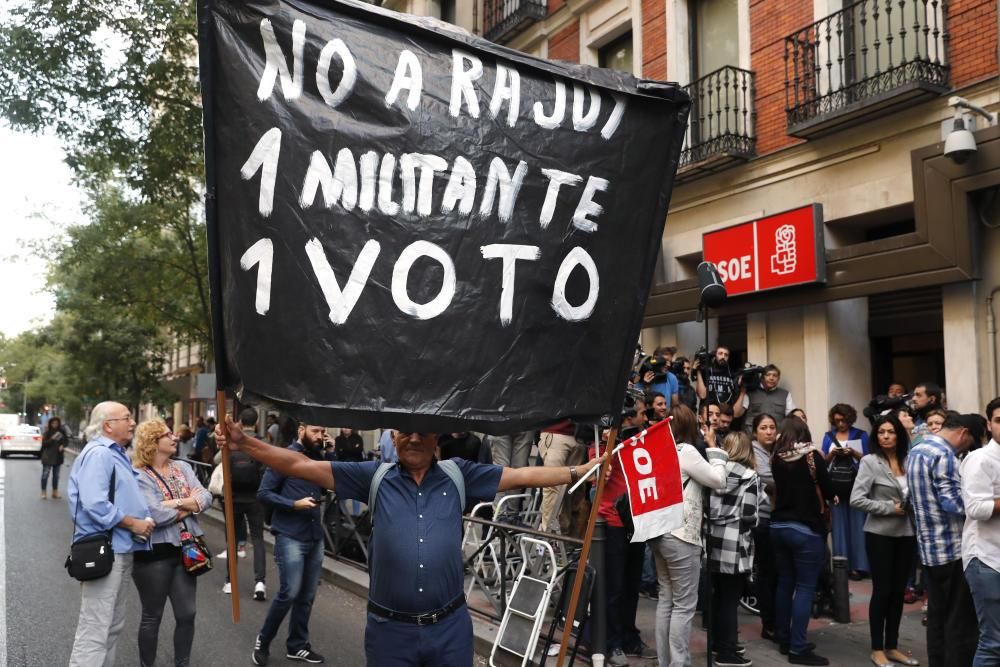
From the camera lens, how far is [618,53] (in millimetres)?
16203

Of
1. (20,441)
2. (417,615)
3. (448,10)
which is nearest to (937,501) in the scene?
(417,615)

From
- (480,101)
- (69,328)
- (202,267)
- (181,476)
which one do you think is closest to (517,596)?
(181,476)

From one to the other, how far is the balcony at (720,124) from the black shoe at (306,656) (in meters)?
9.07

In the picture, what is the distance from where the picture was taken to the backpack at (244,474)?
971cm

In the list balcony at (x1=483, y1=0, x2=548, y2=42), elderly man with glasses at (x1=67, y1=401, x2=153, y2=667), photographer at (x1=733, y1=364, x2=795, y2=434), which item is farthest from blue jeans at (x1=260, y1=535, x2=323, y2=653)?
balcony at (x1=483, y1=0, x2=548, y2=42)

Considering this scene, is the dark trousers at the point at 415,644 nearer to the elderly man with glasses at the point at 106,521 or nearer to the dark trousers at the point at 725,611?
the elderly man with glasses at the point at 106,521

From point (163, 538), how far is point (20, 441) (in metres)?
42.5

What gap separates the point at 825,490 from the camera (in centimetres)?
693

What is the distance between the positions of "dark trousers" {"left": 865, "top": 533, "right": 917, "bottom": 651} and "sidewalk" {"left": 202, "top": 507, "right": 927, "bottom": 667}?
0.26 m

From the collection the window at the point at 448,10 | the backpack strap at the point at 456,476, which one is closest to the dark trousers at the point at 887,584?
the backpack strap at the point at 456,476

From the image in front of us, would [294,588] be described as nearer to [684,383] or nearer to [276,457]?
[276,457]

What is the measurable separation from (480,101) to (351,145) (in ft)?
1.84

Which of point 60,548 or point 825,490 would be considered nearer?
point 825,490

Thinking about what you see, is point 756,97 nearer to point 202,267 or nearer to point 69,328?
point 202,267
